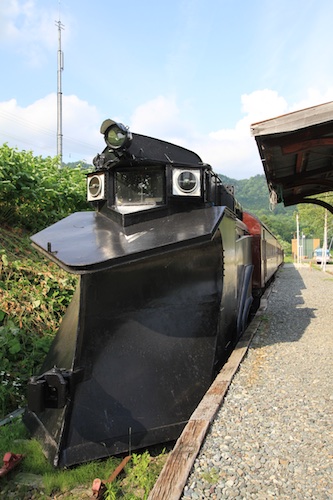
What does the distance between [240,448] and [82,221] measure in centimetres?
256

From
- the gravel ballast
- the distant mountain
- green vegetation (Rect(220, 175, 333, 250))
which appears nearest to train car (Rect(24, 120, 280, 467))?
the gravel ballast

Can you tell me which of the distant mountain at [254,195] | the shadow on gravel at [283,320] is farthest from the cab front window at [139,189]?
the distant mountain at [254,195]

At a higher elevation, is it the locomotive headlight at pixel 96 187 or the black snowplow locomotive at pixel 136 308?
the locomotive headlight at pixel 96 187

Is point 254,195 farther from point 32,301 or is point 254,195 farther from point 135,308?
point 135,308

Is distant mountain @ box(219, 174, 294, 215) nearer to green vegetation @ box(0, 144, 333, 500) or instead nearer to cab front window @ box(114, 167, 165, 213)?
green vegetation @ box(0, 144, 333, 500)

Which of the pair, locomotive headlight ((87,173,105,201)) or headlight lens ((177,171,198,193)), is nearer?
headlight lens ((177,171,198,193))

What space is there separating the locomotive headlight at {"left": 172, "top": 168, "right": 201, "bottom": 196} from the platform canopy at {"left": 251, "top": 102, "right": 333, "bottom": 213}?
1.23 metres

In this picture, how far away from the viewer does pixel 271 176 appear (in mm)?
6934

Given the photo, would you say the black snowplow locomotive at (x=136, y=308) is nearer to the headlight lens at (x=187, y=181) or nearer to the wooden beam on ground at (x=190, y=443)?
the headlight lens at (x=187, y=181)

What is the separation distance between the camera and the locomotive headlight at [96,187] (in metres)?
4.22

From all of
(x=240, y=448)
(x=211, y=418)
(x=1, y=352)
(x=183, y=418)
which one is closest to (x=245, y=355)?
(x=183, y=418)

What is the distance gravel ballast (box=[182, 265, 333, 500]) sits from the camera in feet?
7.83

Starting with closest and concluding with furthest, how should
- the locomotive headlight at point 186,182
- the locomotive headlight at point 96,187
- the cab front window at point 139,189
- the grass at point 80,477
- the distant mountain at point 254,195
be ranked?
the grass at point 80,477 → the locomotive headlight at point 186,182 → the cab front window at point 139,189 → the locomotive headlight at point 96,187 → the distant mountain at point 254,195

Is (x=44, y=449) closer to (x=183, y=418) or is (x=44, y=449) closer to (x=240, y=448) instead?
(x=183, y=418)
